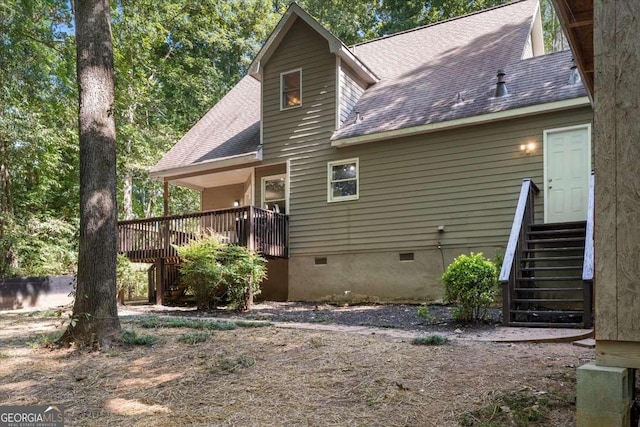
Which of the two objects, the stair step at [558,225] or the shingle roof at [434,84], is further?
the shingle roof at [434,84]

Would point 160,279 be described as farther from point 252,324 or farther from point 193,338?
point 193,338

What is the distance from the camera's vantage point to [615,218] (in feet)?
7.43

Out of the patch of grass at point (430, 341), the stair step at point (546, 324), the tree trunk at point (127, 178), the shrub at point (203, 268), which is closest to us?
the patch of grass at point (430, 341)

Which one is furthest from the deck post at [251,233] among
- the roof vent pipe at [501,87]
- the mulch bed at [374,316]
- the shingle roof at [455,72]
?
the roof vent pipe at [501,87]

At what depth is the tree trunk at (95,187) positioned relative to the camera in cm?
515

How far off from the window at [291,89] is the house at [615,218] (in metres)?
10.2

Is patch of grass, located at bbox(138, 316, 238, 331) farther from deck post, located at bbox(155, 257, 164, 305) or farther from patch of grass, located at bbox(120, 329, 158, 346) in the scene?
deck post, located at bbox(155, 257, 164, 305)

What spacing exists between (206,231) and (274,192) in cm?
229

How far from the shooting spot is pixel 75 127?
55.7 feet

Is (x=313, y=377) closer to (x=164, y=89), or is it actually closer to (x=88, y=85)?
(x=88, y=85)

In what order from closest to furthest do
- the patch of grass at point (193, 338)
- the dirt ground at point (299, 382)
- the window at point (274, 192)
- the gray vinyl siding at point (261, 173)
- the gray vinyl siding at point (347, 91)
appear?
1. the dirt ground at point (299, 382)
2. the patch of grass at point (193, 338)
3. the gray vinyl siding at point (347, 91)
4. the gray vinyl siding at point (261, 173)
5. the window at point (274, 192)

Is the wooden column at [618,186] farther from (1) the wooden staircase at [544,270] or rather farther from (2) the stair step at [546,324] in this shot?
(2) the stair step at [546,324]

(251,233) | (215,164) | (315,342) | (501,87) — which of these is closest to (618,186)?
(315,342)

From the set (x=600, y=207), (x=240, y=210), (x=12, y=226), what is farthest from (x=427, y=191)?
(x=12, y=226)
